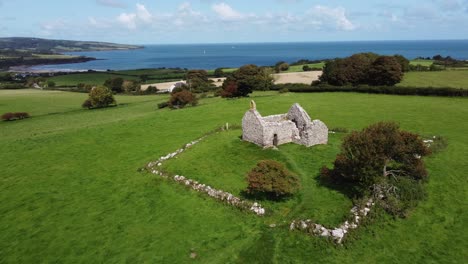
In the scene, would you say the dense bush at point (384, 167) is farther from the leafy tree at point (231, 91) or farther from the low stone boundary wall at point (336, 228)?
the leafy tree at point (231, 91)

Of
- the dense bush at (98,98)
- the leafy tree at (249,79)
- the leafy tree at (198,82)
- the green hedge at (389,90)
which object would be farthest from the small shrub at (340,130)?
the leafy tree at (198,82)

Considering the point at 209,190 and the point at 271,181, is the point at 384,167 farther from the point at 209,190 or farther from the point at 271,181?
the point at 209,190

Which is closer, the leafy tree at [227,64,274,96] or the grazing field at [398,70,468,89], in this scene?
the grazing field at [398,70,468,89]

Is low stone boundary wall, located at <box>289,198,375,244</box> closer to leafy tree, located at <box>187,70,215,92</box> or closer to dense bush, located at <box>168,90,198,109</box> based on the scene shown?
dense bush, located at <box>168,90,198,109</box>

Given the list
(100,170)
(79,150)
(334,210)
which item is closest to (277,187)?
(334,210)

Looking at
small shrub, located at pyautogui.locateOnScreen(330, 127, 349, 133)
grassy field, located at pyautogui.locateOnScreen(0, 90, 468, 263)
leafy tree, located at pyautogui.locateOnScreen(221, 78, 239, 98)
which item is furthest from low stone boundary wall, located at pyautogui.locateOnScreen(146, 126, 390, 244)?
leafy tree, located at pyautogui.locateOnScreen(221, 78, 239, 98)

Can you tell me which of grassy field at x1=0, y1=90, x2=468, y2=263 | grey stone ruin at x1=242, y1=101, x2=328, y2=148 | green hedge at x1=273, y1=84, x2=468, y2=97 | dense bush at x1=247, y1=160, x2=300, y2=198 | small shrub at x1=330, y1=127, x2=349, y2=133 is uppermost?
green hedge at x1=273, y1=84, x2=468, y2=97

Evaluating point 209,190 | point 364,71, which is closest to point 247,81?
point 364,71
